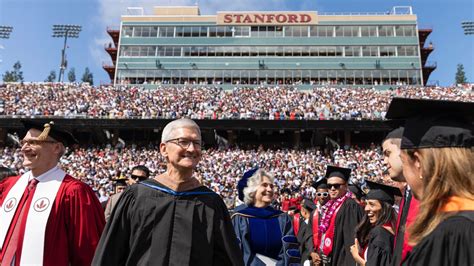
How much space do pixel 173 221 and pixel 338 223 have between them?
347 cm

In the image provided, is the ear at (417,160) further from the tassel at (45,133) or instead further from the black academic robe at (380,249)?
the tassel at (45,133)

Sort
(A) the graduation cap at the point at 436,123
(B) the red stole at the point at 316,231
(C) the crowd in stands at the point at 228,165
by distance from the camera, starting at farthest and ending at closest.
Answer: (C) the crowd in stands at the point at 228,165, (B) the red stole at the point at 316,231, (A) the graduation cap at the point at 436,123

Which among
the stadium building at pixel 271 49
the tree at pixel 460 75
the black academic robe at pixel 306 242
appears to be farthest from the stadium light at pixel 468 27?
the black academic robe at pixel 306 242

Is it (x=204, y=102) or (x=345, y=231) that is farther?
(x=204, y=102)

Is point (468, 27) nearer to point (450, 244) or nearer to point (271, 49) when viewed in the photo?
point (271, 49)

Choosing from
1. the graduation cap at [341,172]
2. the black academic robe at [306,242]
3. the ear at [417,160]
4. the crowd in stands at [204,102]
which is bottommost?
the black academic robe at [306,242]

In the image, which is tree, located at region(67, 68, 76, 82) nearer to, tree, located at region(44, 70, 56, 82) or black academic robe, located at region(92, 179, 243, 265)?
tree, located at region(44, 70, 56, 82)

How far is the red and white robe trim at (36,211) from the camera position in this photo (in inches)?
130

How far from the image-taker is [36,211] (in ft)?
11.3

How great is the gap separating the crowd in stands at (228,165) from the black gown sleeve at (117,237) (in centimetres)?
1774

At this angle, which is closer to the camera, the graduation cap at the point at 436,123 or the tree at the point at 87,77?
the graduation cap at the point at 436,123

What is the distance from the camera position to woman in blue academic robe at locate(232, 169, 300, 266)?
4117 mm

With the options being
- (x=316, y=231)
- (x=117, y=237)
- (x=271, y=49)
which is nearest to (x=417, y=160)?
(x=117, y=237)

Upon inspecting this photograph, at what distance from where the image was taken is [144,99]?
130ft
